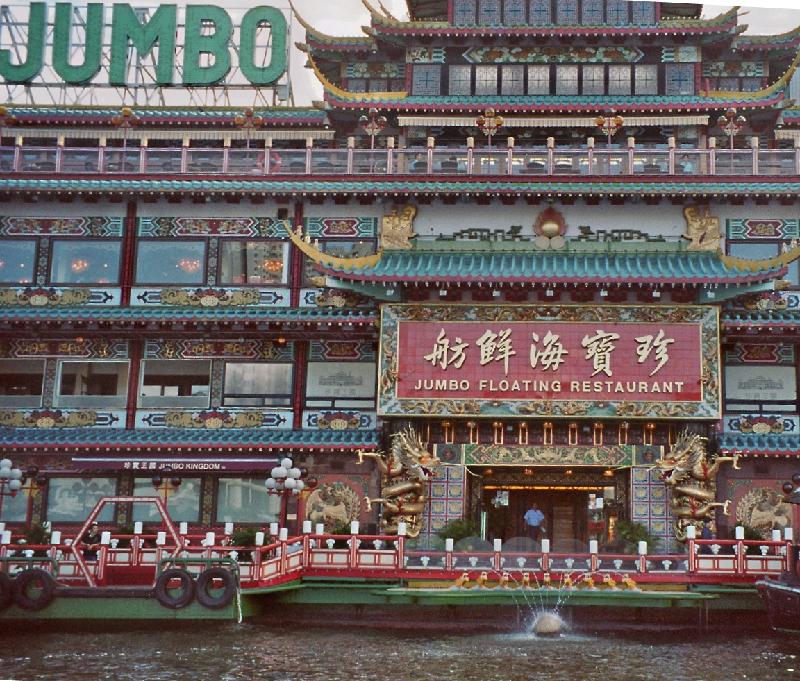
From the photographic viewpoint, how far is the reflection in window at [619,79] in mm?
36750

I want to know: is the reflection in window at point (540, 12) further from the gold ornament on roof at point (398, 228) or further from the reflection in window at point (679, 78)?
the gold ornament on roof at point (398, 228)

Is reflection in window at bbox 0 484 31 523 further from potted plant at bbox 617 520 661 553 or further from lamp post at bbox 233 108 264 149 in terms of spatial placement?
potted plant at bbox 617 520 661 553

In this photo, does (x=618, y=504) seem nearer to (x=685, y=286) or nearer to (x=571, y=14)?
(x=685, y=286)

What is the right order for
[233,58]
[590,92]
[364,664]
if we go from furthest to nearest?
[233,58] → [590,92] → [364,664]

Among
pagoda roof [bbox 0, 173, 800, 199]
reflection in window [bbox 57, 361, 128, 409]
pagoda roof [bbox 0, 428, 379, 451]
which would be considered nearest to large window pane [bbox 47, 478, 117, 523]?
pagoda roof [bbox 0, 428, 379, 451]

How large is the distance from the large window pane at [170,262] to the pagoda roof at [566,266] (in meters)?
4.78

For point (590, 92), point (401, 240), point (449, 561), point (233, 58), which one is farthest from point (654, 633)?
point (233, 58)

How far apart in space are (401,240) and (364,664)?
51.3ft

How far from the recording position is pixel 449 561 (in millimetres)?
27281

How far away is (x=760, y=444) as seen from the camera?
103 ft

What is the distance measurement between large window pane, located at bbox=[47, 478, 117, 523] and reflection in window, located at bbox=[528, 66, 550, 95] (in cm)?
1803

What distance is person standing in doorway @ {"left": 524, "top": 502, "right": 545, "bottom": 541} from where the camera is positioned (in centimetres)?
3269

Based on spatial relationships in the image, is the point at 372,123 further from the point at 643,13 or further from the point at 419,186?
the point at 643,13

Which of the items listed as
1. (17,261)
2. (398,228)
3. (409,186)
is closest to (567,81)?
(409,186)
